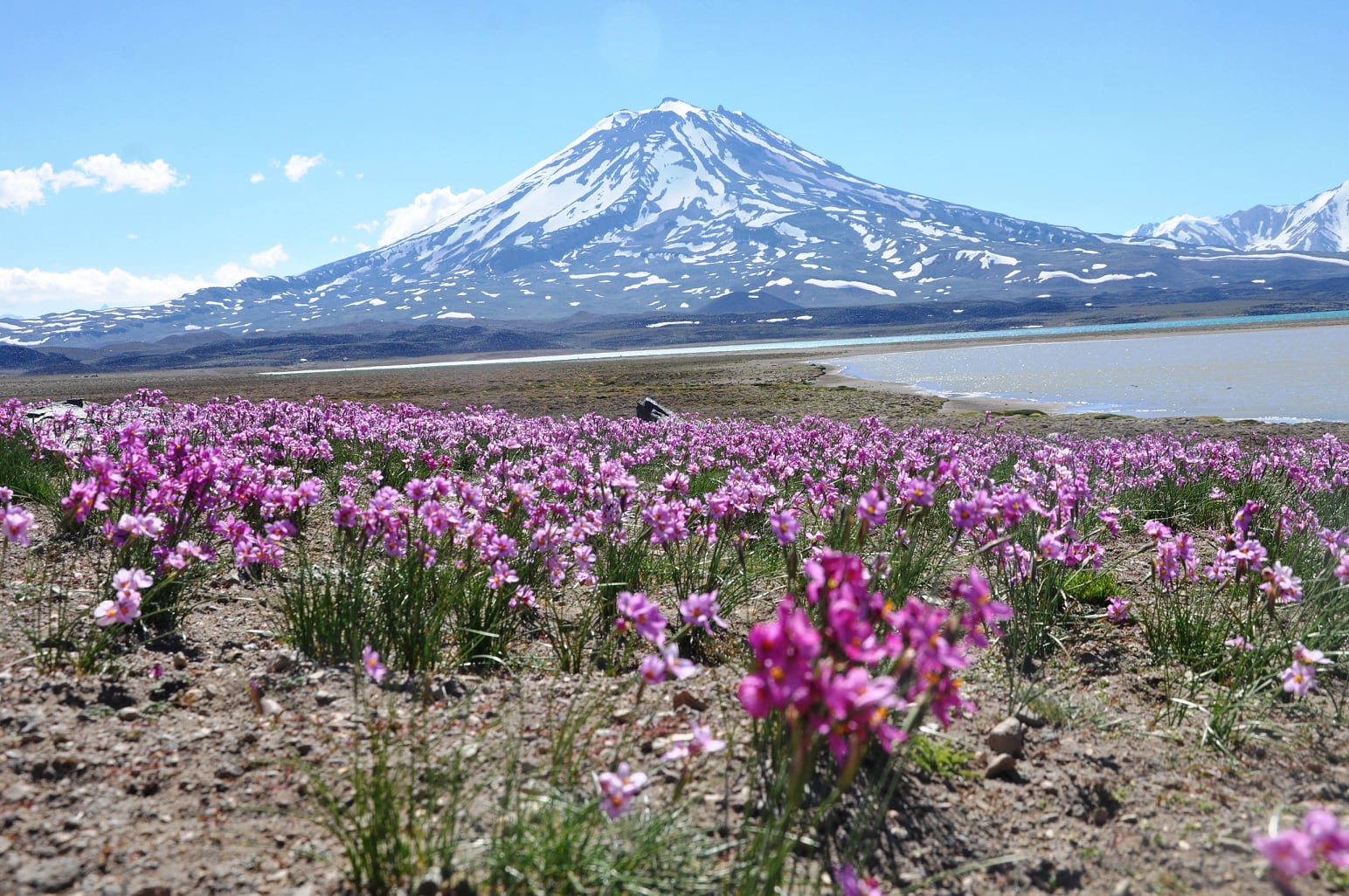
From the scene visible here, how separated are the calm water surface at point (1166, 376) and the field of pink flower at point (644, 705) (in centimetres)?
2383

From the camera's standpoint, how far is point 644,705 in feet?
13.9

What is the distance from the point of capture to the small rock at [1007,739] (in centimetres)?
393

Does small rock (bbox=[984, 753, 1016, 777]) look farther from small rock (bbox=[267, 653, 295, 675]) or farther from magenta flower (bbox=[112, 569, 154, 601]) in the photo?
magenta flower (bbox=[112, 569, 154, 601])

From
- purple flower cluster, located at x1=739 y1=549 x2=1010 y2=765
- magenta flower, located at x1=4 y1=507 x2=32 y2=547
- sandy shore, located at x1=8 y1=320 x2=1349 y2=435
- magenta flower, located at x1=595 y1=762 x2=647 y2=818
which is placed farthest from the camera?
sandy shore, located at x1=8 y1=320 x2=1349 y2=435

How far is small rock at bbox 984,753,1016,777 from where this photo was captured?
12.4ft

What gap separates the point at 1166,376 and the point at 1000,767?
45223 mm

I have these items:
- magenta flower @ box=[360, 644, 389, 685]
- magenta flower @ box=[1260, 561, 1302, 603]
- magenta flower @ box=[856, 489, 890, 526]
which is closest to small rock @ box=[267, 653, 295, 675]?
magenta flower @ box=[360, 644, 389, 685]

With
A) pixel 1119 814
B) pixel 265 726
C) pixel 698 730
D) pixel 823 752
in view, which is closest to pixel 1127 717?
pixel 1119 814

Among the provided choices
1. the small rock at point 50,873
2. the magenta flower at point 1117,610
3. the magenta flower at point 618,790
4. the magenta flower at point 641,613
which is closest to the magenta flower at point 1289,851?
the magenta flower at point 618,790

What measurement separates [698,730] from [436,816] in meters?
1.21

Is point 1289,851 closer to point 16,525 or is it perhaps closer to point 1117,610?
point 1117,610

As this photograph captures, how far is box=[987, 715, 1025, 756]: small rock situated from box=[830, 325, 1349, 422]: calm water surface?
25163mm

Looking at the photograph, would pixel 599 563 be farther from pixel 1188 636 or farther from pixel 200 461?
pixel 1188 636

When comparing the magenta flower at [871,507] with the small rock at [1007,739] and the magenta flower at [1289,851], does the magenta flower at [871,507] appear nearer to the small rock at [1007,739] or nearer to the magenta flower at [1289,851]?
the small rock at [1007,739]
